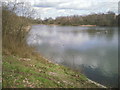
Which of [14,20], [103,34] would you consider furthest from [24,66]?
[103,34]

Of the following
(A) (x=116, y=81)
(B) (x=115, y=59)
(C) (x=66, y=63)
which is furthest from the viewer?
(B) (x=115, y=59)

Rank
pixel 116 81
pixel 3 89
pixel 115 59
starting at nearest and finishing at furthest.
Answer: pixel 3 89
pixel 116 81
pixel 115 59

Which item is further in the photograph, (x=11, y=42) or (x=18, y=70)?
(x=11, y=42)

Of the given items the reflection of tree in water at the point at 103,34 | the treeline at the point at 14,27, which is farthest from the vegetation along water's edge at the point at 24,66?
the reflection of tree in water at the point at 103,34

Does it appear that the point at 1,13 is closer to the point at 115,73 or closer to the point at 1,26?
the point at 1,26

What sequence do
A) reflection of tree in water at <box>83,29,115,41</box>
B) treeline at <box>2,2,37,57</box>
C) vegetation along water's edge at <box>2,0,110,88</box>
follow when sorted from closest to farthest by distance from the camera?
1. vegetation along water's edge at <box>2,0,110,88</box>
2. treeline at <box>2,2,37,57</box>
3. reflection of tree in water at <box>83,29,115,41</box>

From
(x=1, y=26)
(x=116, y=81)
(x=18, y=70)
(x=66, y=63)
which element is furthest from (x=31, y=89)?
(x=1, y=26)

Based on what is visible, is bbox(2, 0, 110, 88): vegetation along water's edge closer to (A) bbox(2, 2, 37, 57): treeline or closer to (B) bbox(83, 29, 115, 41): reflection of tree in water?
(A) bbox(2, 2, 37, 57): treeline

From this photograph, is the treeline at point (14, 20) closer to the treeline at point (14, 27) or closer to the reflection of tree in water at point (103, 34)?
the treeline at point (14, 27)

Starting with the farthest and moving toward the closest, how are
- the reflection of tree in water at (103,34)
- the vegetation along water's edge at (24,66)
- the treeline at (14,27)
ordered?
the reflection of tree in water at (103,34) < the treeline at (14,27) < the vegetation along water's edge at (24,66)

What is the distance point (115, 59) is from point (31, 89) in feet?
21.4

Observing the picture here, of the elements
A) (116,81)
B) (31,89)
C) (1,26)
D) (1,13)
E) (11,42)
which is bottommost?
(116,81)

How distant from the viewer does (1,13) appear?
700cm

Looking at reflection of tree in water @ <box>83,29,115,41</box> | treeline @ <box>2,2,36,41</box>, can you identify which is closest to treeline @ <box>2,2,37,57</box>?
treeline @ <box>2,2,36,41</box>
